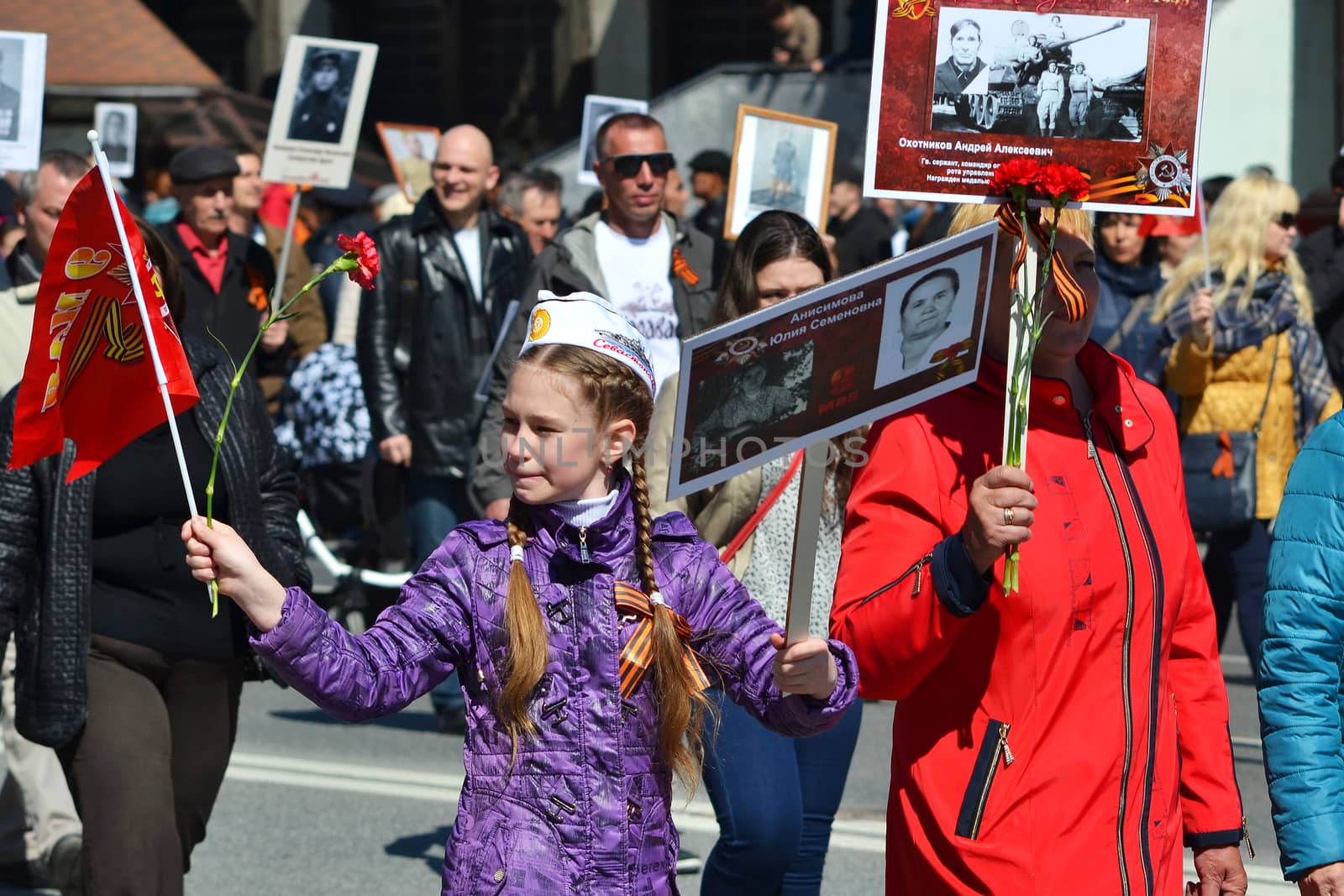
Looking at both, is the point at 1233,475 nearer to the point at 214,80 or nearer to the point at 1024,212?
the point at 1024,212

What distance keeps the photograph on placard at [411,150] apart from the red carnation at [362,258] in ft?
32.9

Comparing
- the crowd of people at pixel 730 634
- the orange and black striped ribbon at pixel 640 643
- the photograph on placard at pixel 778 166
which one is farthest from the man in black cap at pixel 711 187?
the orange and black striped ribbon at pixel 640 643

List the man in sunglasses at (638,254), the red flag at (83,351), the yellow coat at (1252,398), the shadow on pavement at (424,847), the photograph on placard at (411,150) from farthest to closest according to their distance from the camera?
the photograph on placard at (411,150), the yellow coat at (1252,398), the man in sunglasses at (638,254), the shadow on pavement at (424,847), the red flag at (83,351)

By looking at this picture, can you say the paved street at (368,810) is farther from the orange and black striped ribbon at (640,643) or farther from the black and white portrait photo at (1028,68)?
the black and white portrait photo at (1028,68)

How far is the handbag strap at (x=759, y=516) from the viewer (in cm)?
448

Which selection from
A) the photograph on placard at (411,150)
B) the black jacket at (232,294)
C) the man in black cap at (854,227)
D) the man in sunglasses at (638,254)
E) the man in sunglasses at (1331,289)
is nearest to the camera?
the man in sunglasses at (638,254)

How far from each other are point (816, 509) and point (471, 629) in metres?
0.71

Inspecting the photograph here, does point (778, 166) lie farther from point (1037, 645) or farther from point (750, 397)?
point (750, 397)

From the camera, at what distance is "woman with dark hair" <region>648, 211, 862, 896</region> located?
4.18 meters

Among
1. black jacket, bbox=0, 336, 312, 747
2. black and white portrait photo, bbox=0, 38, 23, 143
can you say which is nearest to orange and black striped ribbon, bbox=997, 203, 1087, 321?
black jacket, bbox=0, 336, 312, 747

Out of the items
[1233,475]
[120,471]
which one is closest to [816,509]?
[120,471]

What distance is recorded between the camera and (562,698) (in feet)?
Answer: 10.4

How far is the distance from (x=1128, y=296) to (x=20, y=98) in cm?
471

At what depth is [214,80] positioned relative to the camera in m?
21.8
